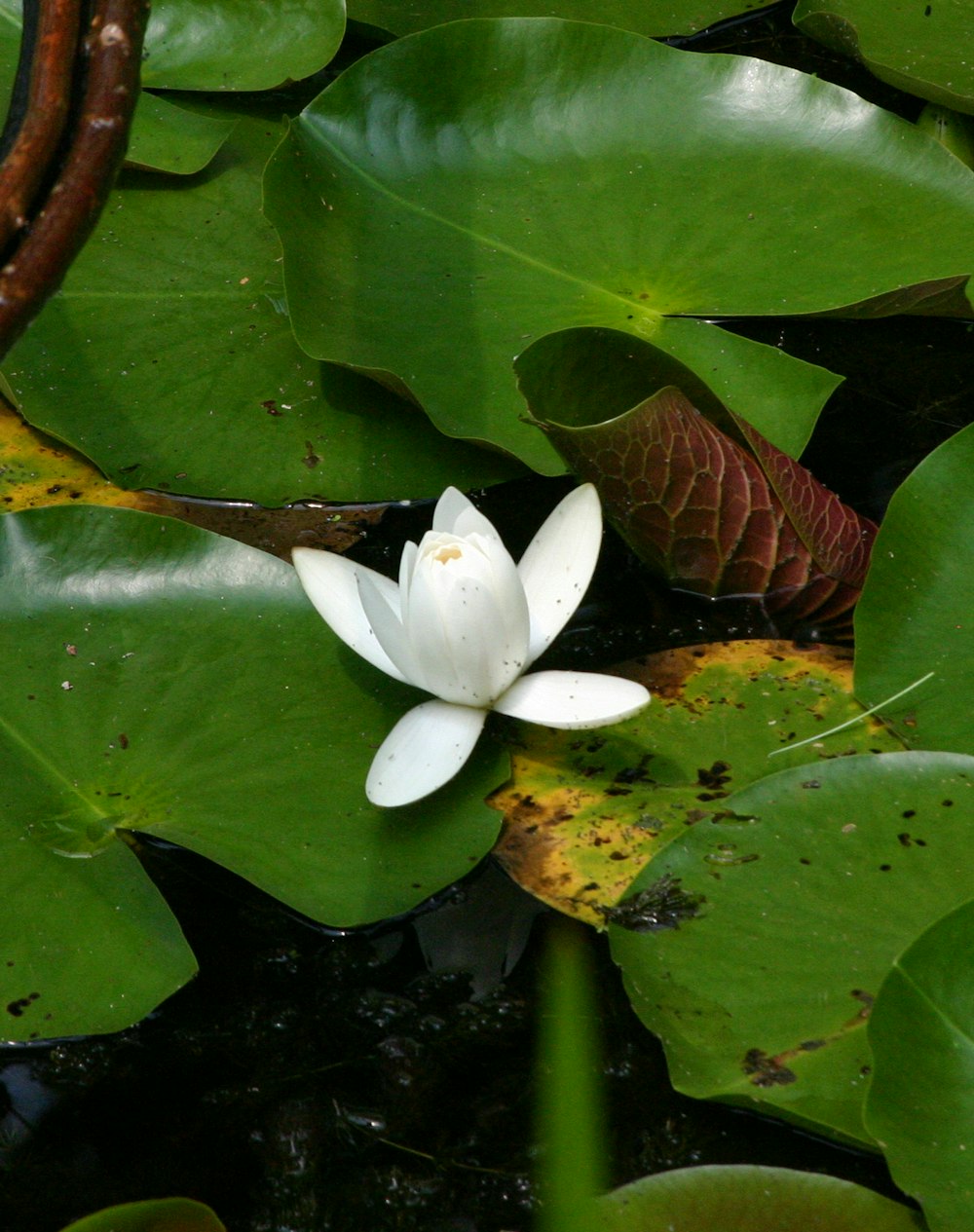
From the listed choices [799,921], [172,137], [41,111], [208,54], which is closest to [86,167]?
[41,111]

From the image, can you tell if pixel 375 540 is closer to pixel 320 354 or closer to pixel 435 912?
pixel 320 354

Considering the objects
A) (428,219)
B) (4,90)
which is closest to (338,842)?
(428,219)

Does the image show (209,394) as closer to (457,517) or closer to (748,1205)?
(457,517)

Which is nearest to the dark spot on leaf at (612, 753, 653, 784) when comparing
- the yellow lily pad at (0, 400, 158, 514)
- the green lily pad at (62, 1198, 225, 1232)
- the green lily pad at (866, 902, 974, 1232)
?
the green lily pad at (866, 902, 974, 1232)

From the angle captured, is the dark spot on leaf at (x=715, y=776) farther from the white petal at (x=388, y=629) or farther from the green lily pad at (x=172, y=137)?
the green lily pad at (x=172, y=137)

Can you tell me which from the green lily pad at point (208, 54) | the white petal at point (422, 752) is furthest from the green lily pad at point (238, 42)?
the white petal at point (422, 752)

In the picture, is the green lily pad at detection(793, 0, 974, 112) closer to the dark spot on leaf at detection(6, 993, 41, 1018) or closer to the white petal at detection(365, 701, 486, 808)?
the white petal at detection(365, 701, 486, 808)
